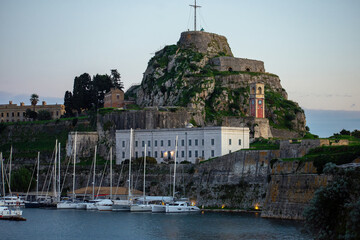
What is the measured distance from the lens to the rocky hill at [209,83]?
122 metres

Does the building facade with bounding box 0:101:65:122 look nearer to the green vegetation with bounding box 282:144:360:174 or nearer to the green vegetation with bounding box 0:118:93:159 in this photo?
the green vegetation with bounding box 0:118:93:159

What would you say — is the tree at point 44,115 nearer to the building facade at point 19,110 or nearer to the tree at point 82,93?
the building facade at point 19,110

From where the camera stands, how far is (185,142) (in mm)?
107688

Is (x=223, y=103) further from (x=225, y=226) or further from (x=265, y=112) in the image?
(x=225, y=226)

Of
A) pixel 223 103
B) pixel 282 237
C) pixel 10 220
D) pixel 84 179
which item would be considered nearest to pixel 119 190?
pixel 84 179

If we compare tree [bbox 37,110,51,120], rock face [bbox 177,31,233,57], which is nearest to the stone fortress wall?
rock face [bbox 177,31,233,57]

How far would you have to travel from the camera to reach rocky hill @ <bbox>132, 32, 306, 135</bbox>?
4811 inches

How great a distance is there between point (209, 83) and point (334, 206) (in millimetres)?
74720

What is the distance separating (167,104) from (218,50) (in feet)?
61.5

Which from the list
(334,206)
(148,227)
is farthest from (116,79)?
(334,206)

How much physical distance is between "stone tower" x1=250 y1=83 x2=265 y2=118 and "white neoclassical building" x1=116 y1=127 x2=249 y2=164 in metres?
11.9

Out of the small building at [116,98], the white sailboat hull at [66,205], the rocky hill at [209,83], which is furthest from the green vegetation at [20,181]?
the rocky hill at [209,83]

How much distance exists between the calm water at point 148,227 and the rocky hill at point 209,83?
34.2 meters

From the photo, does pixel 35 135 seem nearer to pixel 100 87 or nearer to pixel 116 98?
pixel 100 87
